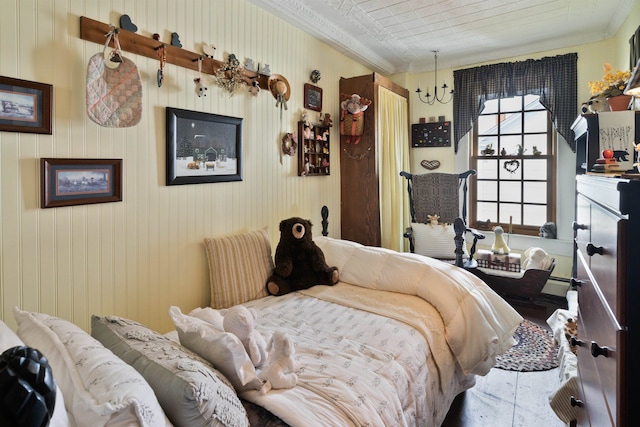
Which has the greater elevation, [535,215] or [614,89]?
[614,89]

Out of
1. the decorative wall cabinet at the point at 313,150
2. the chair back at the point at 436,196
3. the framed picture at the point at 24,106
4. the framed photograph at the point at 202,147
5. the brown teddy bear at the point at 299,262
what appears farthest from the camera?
the chair back at the point at 436,196

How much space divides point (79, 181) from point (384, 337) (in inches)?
64.0

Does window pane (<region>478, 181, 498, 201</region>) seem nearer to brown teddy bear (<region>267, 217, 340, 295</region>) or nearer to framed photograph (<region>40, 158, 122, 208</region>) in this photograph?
brown teddy bear (<region>267, 217, 340, 295</region>)

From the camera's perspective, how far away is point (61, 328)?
116 centimetres

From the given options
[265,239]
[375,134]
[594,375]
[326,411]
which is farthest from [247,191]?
[594,375]

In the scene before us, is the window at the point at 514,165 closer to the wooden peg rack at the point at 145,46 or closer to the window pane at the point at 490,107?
the window pane at the point at 490,107

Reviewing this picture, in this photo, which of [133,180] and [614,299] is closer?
[614,299]

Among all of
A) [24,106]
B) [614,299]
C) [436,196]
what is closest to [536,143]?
[436,196]

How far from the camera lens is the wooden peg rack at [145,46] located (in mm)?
1780

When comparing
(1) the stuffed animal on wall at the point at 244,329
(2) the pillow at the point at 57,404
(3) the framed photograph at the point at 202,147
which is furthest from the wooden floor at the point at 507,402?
(3) the framed photograph at the point at 202,147

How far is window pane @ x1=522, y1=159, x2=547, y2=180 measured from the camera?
156 inches

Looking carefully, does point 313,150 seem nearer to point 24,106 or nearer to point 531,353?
point 24,106

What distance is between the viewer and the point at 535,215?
4035mm

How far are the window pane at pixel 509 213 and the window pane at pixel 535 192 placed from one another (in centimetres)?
14
